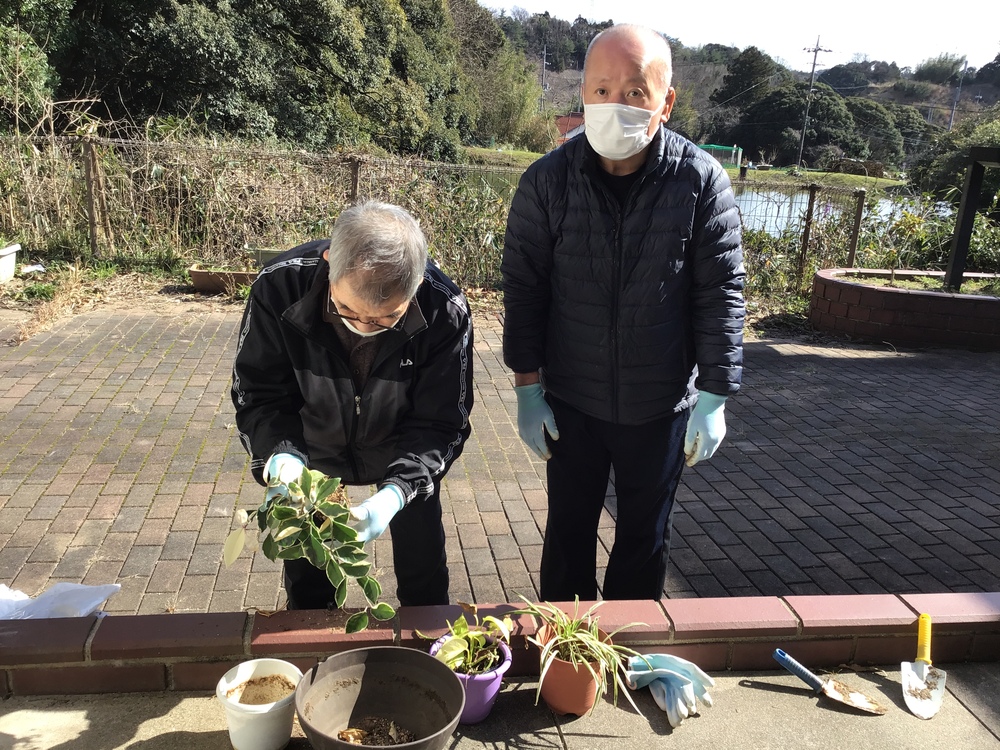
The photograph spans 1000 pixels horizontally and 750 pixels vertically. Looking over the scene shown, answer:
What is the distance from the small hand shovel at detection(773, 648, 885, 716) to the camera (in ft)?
6.66

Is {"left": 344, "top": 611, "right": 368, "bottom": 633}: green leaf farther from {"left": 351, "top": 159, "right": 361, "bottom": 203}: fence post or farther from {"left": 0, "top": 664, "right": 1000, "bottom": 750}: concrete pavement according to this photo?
{"left": 351, "top": 159, "right": 361, "bottom": 203}: fence post

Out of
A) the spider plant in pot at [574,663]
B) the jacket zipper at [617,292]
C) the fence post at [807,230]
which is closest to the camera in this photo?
the spider plant in pot at [574,663]

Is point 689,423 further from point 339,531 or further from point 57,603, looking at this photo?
point 57,603

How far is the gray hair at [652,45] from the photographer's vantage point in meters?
1.92

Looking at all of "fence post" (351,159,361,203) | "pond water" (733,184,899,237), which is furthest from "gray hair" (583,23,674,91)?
"pond water" (733,184,899,237)

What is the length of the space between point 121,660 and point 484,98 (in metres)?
33.8

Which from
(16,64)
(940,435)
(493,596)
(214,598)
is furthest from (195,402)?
(16,64)

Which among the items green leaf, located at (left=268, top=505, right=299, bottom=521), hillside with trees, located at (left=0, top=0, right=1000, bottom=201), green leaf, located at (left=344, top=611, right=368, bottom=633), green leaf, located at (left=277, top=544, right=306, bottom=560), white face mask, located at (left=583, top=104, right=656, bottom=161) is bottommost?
green leaf, located at (left=344, top=611, right=368, bottom=633)

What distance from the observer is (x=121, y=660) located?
76.5 inches

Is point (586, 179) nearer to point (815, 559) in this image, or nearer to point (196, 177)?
point (815, 559)

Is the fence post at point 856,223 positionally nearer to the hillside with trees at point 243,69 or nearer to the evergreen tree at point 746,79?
the hillside with trees at point 243,69

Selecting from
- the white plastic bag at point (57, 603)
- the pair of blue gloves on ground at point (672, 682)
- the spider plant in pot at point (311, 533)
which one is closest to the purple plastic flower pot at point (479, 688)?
the spider plant in pot at point (311, 533)

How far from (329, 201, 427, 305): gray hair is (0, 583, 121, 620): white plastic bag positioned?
1.33 meters

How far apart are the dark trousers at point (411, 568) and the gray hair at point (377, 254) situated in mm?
724
